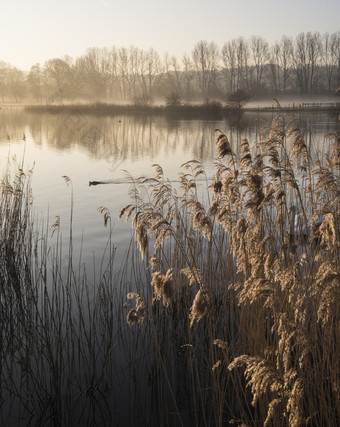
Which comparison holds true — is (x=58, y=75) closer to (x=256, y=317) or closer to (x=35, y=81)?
(x=35, y=81)

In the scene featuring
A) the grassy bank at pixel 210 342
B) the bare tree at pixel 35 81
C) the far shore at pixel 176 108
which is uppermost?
the bare tree at pixel 35 81

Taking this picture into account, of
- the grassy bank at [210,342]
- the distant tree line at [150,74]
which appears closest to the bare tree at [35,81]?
the distant tree line at [150,74]

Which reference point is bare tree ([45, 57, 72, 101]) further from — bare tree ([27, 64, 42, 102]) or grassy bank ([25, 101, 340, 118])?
grassy bank ([25, 101, 340, 118])

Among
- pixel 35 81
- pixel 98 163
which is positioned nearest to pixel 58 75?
pixel 35 81

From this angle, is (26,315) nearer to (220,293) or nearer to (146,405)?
(146,405)

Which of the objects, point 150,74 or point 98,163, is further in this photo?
point 150,74

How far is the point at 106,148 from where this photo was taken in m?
22.6

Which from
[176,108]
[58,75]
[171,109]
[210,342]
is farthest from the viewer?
[58,75]

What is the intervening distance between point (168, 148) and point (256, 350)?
19422 mm

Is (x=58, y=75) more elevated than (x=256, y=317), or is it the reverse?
(x=58, y=75)

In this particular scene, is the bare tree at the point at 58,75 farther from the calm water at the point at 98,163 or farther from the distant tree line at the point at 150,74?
the calm water at the point at 98,163

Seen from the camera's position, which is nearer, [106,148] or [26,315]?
[26,315]

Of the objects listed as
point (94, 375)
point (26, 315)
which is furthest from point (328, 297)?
point (26, 315)

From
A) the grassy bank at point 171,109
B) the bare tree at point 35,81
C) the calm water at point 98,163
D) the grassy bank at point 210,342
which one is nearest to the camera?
the grassy bank at point 210,342
